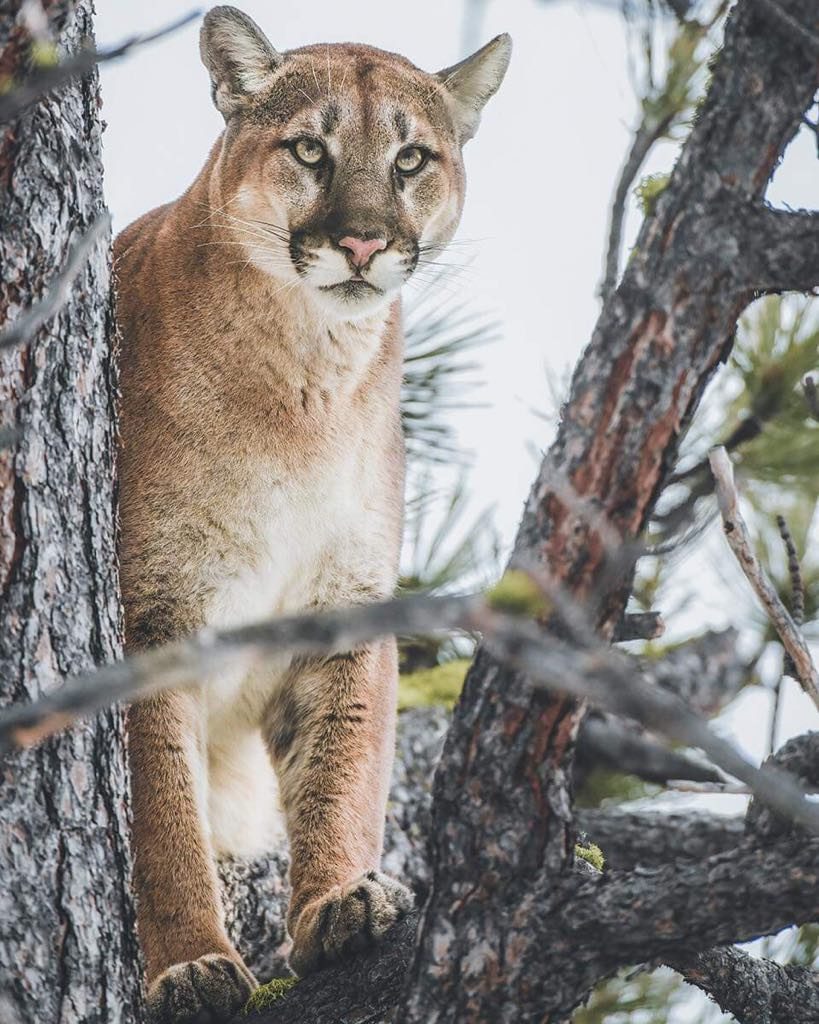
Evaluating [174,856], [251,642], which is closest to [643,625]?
[174,856]

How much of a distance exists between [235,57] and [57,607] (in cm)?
Answer: 192

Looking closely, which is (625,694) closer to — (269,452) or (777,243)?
(777,243)

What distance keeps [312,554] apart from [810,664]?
1.36m

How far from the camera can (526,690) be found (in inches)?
66.5

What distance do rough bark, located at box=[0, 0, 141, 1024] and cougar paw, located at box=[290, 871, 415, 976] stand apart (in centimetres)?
57

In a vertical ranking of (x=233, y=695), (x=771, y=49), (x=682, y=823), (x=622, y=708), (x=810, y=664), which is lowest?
(x=682, y=823)

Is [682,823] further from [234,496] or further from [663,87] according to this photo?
[663,87]

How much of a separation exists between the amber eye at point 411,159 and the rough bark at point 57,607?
1280 mm

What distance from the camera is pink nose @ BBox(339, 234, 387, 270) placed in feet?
9.83

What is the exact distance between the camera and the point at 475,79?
3619mm

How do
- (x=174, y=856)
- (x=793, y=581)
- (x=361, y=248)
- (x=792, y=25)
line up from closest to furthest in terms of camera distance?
(x=792, y=25) → (x=793, y=581) → (x=174, y=856) → (x=361, y=248)

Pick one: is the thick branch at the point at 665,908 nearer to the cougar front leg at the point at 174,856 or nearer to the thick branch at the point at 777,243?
the thick branch at the point at 777,243

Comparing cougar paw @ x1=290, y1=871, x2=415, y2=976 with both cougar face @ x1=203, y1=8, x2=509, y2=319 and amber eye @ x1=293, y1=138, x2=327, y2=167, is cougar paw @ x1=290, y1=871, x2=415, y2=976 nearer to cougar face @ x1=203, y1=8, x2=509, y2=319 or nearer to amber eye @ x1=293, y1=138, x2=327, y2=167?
cougar face @ x1=203, y1=8, x2=509, y2=319

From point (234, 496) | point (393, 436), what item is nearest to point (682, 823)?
point (393, 436)
